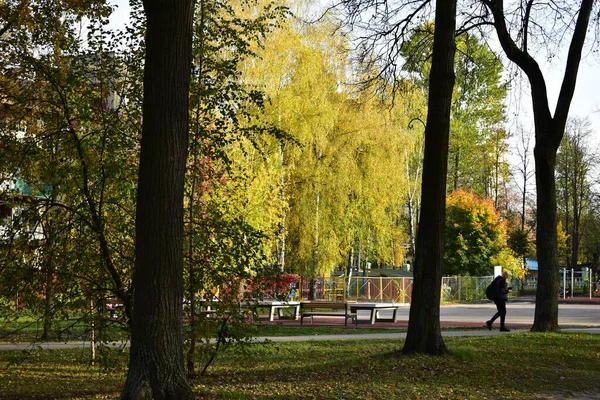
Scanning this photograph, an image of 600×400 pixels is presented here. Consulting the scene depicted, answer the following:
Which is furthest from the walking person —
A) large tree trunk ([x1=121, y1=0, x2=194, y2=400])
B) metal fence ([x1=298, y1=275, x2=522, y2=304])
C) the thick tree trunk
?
metal fence ([x1=298, y1=275, x2=522, y2=304])

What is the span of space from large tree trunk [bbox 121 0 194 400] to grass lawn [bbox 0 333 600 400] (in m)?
1.54

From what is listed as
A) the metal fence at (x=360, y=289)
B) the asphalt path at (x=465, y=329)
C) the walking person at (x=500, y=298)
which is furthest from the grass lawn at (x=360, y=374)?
the metal fence at (x=360, y=289)

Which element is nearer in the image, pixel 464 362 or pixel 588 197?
pixel 464 362

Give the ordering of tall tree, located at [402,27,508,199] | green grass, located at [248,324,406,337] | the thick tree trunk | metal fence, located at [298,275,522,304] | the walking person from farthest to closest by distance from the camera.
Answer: tall tree, located at [402,27,508,199]
metal fence, located at [298,275,522,304]
the walking person
green grass, located at [248,324,406,337]
the thick tree trunk

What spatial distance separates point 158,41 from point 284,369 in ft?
21.4

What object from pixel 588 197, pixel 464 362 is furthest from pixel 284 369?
pixel 588 197

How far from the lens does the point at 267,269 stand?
37.7ft

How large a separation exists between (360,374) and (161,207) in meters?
4.53

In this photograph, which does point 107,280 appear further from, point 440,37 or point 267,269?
point 440,37

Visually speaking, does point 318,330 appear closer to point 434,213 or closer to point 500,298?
point 500,298

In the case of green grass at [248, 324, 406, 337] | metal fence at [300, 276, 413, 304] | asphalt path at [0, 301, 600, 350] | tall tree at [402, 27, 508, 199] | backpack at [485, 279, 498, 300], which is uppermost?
tall tree at [402, 27, 508, 199]

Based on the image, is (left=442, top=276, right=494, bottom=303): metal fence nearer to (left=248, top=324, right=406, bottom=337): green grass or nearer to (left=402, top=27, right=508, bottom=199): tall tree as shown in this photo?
(left=402, top=27, right=508, bottom=199): tall tree

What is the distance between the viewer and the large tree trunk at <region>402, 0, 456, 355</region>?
487 inches

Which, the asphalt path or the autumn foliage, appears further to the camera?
the autumn foliage
